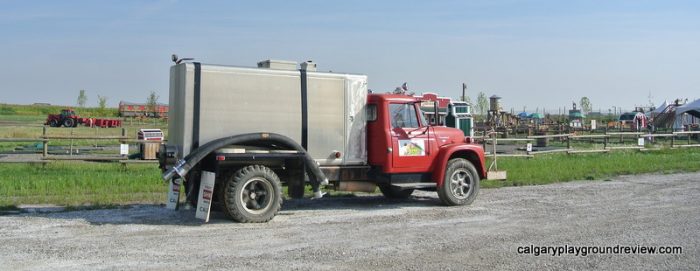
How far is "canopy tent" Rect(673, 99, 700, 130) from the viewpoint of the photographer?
5015 cm

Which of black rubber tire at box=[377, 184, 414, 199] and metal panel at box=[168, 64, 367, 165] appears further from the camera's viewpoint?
black rubber tire at box=[377, 184, 414, 199]

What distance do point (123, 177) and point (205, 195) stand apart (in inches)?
276

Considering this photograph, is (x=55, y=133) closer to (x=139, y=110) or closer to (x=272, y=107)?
(x=272, y=107)

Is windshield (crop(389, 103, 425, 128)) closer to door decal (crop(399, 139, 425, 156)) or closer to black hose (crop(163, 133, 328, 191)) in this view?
door decal (crop(399, 139, 425, 156))

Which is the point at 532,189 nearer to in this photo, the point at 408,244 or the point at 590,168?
the point at 590,168

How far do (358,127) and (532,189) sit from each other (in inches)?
213

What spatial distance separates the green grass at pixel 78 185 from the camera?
13.1 meters

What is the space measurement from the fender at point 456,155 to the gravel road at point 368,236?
0.58 m

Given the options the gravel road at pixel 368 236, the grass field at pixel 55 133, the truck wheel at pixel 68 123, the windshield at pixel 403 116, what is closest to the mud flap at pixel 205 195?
the gravel road at pixel 368 236

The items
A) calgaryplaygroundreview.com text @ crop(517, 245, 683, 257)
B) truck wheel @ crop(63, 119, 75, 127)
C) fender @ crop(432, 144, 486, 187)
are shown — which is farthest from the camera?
truck wheel @ crop(63, 119, 75, 127)

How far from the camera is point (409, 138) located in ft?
40.5

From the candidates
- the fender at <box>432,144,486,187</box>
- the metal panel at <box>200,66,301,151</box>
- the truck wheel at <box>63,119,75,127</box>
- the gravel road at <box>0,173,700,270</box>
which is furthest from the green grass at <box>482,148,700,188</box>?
the truck wheel at <box>63,119,75,127</box>

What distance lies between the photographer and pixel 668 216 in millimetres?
11195

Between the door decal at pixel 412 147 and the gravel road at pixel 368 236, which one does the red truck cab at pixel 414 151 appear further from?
the gravel road at pixel 368 236
